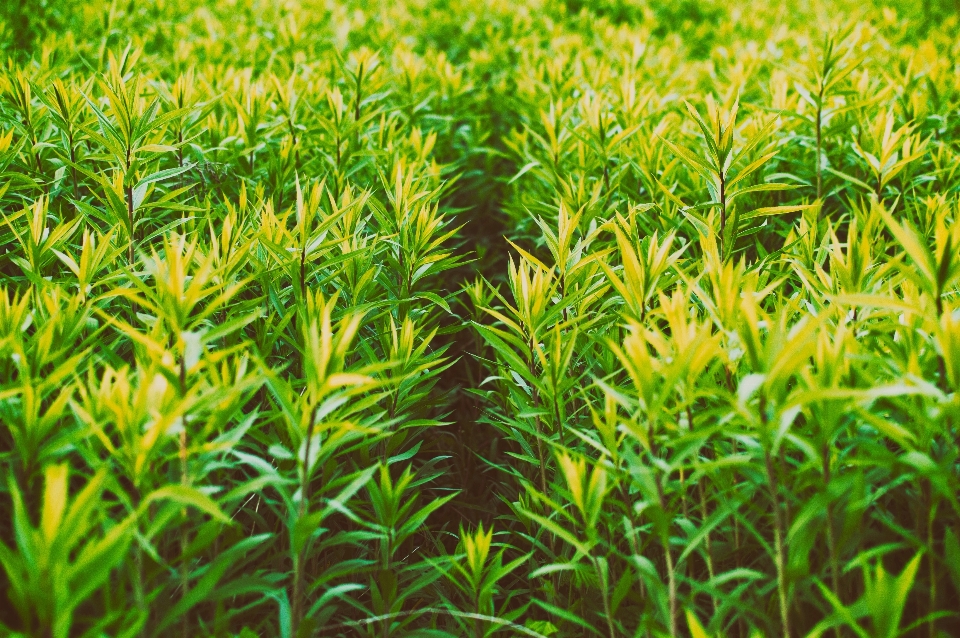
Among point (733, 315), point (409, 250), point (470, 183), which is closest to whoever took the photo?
point (733, 315)

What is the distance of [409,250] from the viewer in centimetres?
221

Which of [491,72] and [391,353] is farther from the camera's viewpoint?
[491,72]

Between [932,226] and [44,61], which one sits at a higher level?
[44,61]

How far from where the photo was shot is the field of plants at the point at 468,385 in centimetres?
125

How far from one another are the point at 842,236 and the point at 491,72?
322cm

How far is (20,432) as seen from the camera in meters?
1.30

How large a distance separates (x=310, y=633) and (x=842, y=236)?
8.34ft

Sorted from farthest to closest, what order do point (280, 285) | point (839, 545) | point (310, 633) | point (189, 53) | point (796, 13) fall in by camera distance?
point (796, 13) → point (189, 53) → point (280, 285) → point (310, 633) → point (839, 545)

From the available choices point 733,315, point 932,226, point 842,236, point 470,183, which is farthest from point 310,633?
point 470,183

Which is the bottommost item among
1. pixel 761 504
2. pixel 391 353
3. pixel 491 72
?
pixel 761 504

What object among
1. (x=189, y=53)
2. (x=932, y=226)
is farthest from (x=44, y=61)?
(x=932, y=226)

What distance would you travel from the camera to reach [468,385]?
3068 millimetres

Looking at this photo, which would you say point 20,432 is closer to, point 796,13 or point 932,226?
point 932,226

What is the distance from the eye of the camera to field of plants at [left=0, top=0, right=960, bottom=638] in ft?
4.10
